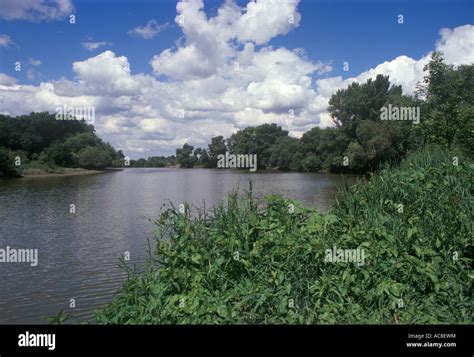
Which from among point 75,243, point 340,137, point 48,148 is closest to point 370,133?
point 340,137

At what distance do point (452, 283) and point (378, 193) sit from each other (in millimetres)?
2519

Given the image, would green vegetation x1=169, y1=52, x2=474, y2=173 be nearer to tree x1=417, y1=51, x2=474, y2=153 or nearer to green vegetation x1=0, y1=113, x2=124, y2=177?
tree x1=417, y1=51, x2=474, y2=153

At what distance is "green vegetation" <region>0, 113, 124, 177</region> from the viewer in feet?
95.3

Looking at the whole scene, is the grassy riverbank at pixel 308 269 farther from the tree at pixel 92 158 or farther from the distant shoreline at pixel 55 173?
the distant shoreline at pixel 55 173

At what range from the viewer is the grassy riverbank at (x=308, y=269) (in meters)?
4.77

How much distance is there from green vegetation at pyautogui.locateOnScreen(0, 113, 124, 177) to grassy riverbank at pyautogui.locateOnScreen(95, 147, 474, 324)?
24077mm

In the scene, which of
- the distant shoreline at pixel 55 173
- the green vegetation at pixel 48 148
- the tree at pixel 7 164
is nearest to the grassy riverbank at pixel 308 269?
the green vegetation at pixel 48 148

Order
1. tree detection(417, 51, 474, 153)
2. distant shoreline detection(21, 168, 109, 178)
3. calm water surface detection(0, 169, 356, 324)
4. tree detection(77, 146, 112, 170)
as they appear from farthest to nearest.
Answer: distant shoreline detection(21, 168, 109, 178) → tree detection(77, 146, 112, 170) → tree detection(417, 51, 474, 153) → calm water surface detection(0, 169, 356, 324)

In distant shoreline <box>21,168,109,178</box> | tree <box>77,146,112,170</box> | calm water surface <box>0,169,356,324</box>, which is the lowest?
calm water surface <box>0,169,356,324</box>

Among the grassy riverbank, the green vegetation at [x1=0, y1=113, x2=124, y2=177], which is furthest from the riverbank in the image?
the grassy riverbank

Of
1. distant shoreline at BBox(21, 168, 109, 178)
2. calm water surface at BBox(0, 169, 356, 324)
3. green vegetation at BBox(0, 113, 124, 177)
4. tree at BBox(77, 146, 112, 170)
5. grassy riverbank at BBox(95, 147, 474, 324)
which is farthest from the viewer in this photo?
distant shoreline at BBox(21, 168, 109, 178)

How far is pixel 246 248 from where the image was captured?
5613 mm

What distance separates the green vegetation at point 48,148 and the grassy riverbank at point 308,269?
24077 mm
